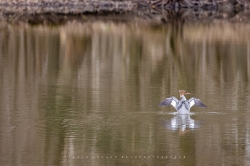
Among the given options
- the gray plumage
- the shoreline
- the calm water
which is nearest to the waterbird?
the gray plumage

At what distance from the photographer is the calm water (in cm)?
1074

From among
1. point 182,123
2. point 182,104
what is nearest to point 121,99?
point 182,104

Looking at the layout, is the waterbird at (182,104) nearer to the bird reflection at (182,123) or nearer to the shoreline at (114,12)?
the bird reflection at (182,123)

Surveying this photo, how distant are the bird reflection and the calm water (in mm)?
28

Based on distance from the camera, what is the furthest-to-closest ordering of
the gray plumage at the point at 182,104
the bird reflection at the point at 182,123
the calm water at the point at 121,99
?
1. the gray plumage at the point at 182,104
2. the bird reflection at the point at 182,123
3. the calm water at the point at 121,99

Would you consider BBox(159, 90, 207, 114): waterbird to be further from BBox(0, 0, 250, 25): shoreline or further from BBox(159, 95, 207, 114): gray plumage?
BBox(0, 0, 250, 25): shoreline

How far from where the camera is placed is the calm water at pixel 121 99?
1074 cm

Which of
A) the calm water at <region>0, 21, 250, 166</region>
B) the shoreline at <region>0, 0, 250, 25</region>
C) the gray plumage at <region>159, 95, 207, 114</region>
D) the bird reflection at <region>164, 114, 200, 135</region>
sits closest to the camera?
the calm water at <region>0, 21, 250, 166</region>

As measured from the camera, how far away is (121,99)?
14789 mm

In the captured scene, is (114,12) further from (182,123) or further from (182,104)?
(182,123)

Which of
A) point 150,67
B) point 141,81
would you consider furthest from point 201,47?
point 141,81

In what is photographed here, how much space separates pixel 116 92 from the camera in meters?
15.7

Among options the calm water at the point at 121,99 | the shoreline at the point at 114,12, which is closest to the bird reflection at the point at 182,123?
the calm water at the point at 121,99

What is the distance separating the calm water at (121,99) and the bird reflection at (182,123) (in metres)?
0.03
